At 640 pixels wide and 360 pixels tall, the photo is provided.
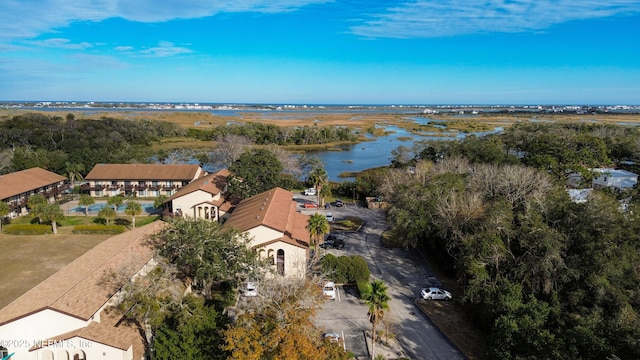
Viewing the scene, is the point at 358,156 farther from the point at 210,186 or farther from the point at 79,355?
the point at 79,355

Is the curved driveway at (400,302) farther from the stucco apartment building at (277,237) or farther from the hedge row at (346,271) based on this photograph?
the stucco apartment building at (277,237)

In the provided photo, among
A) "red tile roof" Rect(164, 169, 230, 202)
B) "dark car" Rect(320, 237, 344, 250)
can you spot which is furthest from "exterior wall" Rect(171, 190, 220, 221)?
"dark car" Rect(320, 237, 344, 250)

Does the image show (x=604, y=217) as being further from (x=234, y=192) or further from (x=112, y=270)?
(x=234, y=192)

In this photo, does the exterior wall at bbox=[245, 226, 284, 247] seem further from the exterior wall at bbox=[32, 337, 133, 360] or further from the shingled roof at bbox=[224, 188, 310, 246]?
the exterior wall at bbox=[32, 337, 133, 360]

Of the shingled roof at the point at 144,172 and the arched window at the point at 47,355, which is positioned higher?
the shingled roof at the point at 144,172

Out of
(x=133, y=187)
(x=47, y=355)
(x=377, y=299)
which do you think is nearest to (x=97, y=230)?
(x=133, y=187)

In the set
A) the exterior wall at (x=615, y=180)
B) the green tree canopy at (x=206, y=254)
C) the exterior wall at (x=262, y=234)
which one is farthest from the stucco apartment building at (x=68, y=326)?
the exterior wall at (x=615, y=180)
